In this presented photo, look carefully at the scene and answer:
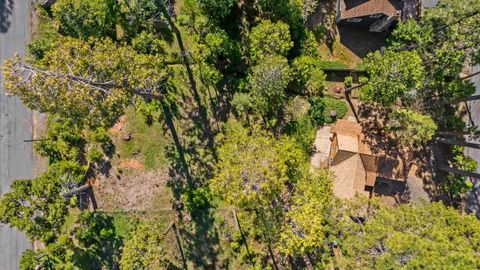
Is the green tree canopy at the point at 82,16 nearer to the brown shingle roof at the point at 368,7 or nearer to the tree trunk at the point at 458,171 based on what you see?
the brown shingle roof at the point at 368,7

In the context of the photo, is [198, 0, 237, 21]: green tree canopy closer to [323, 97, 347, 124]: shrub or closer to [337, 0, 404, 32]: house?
[337, 0, 404, 32]: house

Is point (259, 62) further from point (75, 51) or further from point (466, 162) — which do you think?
point (466, 162)

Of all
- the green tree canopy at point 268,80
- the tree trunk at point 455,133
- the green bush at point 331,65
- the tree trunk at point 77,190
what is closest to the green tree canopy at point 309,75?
the green bush at point 331,65

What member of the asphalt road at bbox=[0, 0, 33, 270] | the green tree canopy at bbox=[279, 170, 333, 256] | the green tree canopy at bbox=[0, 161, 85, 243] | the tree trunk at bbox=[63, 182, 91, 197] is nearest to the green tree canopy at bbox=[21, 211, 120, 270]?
the tree trunk at bbox=[63, 182, 91, 197]

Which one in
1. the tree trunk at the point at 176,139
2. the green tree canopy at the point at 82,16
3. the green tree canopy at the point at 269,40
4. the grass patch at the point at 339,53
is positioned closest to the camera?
the green tree canopy at the point at 82,16

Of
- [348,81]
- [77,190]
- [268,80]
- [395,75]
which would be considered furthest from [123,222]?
[395,75]

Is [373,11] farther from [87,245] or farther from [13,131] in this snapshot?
[13,131]

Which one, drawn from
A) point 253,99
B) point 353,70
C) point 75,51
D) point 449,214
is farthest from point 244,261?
point 75,51
